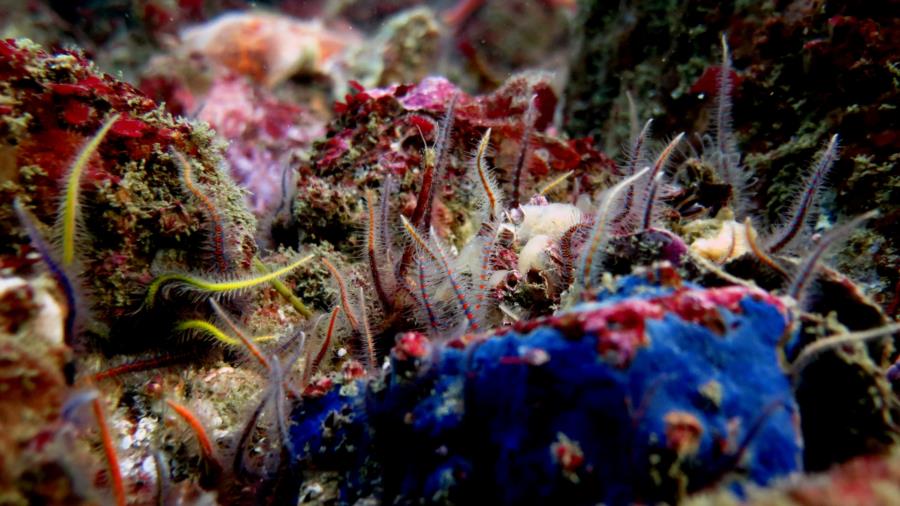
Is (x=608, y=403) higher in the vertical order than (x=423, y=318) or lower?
lower

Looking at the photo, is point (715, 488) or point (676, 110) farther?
Answer: point (676, 110)

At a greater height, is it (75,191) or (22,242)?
(75,191)

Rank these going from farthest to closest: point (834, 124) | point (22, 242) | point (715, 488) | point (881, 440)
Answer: point (834, 124) → point (22, 242) → point (881, 440) → point (715, 488)

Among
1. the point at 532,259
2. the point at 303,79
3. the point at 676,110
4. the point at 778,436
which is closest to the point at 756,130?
the point at 676,110

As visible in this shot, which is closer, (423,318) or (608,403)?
(608,403)

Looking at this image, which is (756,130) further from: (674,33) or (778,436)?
(778,436)
